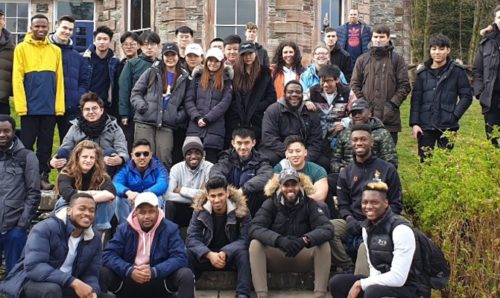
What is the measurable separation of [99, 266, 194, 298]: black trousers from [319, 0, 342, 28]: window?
10.5 m

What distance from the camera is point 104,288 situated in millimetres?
6672

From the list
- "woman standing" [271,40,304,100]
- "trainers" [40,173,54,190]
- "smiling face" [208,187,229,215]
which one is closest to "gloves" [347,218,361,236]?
"smiling face" [208,187,229,215]

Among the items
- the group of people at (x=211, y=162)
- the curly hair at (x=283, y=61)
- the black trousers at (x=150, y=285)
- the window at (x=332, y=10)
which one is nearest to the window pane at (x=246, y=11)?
the window at (x=332, y=10)

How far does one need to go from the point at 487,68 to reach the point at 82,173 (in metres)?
5.38

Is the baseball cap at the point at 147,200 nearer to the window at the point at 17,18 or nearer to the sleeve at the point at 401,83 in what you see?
the sleeve at the point at 401,83

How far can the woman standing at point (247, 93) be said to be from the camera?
29.6 feet

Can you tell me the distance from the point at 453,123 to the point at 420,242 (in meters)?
3.36

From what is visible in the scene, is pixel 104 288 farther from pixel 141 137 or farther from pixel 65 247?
pixel 141 137

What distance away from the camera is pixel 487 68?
9266mm

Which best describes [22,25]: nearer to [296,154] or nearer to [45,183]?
[45,183]

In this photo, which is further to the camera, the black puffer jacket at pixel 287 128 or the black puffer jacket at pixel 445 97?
the black puffer jacket at pixel 445 97

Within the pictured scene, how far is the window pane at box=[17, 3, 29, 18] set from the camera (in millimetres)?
20219

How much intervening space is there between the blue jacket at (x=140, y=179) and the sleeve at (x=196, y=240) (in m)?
0.70

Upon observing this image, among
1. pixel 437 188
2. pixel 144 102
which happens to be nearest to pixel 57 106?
pixel 144 102
